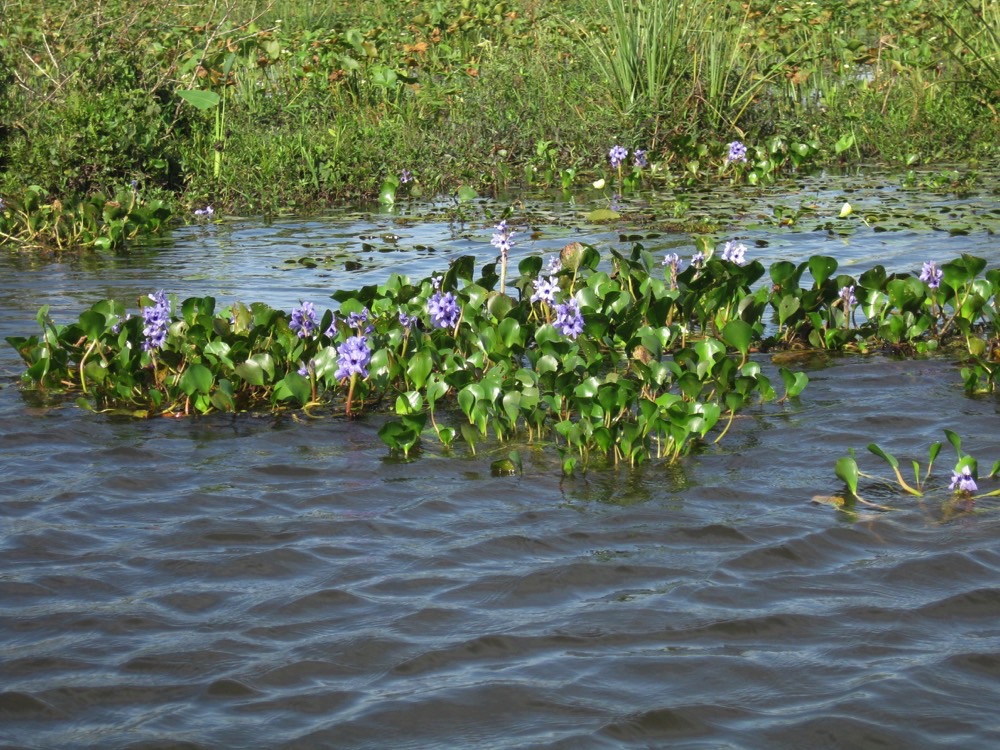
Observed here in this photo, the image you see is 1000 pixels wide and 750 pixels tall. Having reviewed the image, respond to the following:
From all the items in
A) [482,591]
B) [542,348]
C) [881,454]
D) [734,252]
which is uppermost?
[734,252]

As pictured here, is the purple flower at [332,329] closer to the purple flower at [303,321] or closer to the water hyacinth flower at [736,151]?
the purple flower at [303,321]

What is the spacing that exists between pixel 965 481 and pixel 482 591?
4.84ft

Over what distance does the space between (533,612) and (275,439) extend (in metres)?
1.76

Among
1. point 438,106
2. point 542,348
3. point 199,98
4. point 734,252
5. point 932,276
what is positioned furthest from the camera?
point 438,106

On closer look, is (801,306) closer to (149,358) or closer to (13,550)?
(149,358)

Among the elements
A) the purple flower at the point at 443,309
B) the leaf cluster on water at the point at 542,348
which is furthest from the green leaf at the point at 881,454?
the purple flower at the point at 443,309

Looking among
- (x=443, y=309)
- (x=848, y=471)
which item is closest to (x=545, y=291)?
(x=443, y=309)

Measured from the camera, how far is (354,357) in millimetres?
4914

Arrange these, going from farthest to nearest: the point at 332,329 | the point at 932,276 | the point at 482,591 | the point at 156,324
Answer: the point at 932,276 < the point at 332,329 < the point at 156,324 < the point at 482,591

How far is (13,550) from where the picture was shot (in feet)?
12.6

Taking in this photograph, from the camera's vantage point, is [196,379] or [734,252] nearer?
[196,379]

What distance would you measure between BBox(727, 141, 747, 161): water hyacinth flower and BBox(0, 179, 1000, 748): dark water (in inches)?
215

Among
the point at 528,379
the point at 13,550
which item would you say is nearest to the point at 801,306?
the point at 528,379

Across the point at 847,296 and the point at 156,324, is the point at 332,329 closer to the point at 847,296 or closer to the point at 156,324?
the point at 156,324
